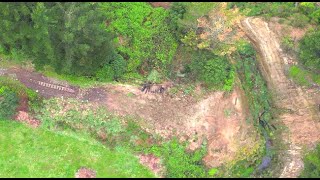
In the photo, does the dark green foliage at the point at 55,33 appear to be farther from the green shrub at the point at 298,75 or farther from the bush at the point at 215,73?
the green shrub at the point at 298,75

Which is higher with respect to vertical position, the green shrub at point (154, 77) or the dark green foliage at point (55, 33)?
the dark green foliage at point (55, 33)

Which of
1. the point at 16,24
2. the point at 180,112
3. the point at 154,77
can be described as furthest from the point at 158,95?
the point at 16,24

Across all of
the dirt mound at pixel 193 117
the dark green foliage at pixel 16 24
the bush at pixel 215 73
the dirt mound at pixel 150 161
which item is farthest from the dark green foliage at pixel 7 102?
the bush at pixel 215 73

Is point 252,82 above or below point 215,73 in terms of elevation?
below

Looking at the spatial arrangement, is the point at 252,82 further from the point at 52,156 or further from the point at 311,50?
the point at 52,156

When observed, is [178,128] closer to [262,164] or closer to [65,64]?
[262,164]

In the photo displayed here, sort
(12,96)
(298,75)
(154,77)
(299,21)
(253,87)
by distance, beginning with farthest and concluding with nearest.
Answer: (299,21) → (253,87) → (298,75) → (154,77) → (12,96)
